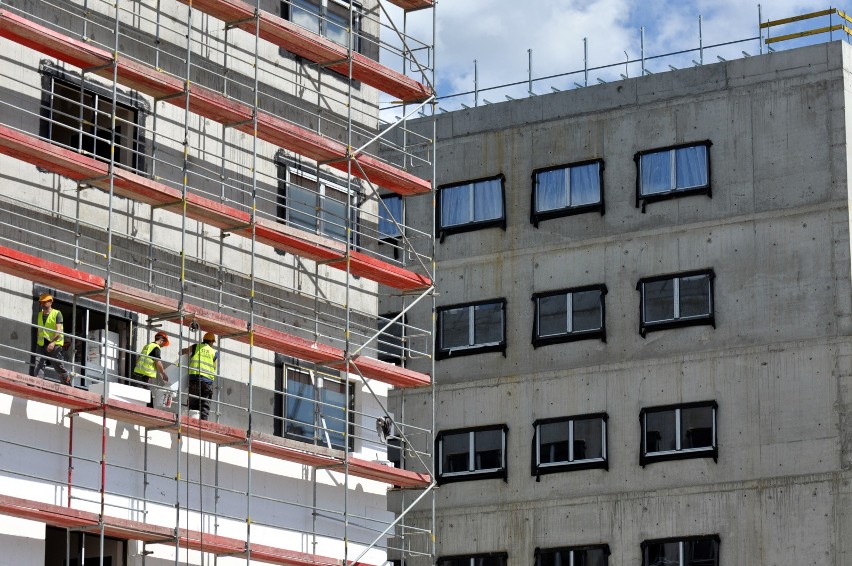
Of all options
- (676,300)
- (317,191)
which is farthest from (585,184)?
(317,191)

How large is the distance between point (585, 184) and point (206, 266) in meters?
17.7

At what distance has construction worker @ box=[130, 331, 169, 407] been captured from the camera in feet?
110

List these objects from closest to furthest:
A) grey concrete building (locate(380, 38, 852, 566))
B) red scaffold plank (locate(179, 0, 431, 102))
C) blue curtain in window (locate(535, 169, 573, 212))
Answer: red scaffold plank (locate(179, 0, 431, 102)), grey concrete building (locate(380, 38, 852, 566)), blue curtain in window (locate(535, 169, 573, 212))

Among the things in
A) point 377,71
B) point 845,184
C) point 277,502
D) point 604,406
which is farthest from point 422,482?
point 845,184

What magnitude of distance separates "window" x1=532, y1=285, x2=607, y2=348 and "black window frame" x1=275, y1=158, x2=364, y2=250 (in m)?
10.9

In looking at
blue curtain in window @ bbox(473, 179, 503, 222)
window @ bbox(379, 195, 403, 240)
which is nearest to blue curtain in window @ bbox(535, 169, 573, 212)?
blue curtain in window @ bbox(473, 179, 503, 222)

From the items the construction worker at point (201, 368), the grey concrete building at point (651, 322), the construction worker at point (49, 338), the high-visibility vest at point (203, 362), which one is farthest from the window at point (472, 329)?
the construction worker at point (49, 338)

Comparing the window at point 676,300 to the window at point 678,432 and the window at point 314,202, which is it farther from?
the window at point 314,202

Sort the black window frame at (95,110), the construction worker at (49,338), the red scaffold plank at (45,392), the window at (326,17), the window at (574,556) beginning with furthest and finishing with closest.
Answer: the window at (574,556), the window at (326,17), the black window frame at (95,110), the construction worker at (49,338), the red scaffold plank at (45,392)

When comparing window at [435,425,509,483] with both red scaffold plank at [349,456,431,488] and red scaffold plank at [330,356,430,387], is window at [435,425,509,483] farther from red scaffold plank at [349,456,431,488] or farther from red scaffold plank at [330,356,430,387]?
red scaffold plank at [349,456,431,488]

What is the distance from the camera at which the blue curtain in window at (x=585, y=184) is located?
5166cm

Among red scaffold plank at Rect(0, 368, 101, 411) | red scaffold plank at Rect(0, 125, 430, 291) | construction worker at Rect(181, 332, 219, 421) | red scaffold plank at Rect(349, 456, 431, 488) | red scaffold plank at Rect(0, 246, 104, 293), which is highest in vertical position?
red scaffold plank at Rect(0, 125, 430, 291)

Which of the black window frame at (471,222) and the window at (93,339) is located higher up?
the black window frame at (471,222)

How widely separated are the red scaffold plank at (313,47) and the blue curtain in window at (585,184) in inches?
410
